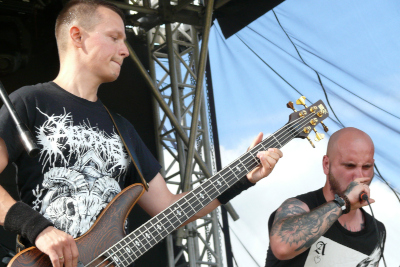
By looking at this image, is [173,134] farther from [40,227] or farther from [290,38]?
[40,227]

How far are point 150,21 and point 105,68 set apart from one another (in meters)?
3.37

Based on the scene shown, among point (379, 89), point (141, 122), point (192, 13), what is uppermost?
point (192, 13)

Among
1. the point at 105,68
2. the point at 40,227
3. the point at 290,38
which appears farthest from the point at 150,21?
the point at 40,227

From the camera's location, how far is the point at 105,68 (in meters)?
2.00

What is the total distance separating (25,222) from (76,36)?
92cm

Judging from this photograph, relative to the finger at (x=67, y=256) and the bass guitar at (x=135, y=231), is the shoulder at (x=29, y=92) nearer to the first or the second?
the bass guitar at (x=135, y=231)

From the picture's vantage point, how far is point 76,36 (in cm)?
203

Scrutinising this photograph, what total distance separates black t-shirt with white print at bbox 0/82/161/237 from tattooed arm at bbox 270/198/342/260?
2.80ft

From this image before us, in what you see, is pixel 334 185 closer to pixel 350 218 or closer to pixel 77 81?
pixel 350 218

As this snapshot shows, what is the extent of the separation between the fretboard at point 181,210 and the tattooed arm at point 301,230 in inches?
15.2

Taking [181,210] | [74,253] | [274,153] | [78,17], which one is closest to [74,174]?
[74,253]

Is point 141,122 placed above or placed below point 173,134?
above

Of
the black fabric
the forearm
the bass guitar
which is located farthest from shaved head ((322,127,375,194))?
the forearm

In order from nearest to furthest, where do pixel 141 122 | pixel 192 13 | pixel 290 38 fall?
pixel 290 38, pixel 192 13, pixel 141 122
